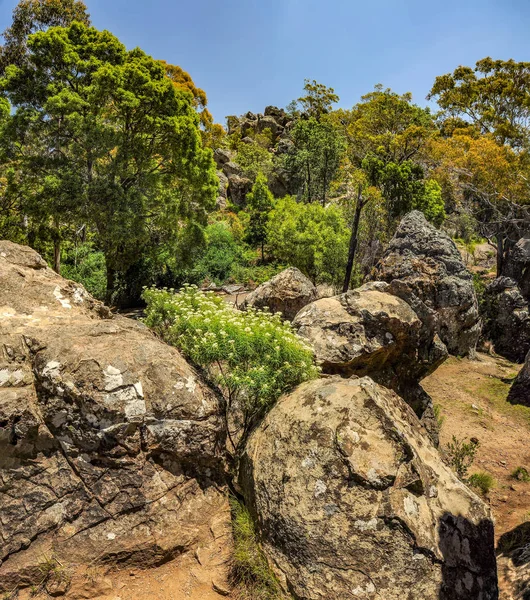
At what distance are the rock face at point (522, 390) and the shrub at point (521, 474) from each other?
3.53 metres

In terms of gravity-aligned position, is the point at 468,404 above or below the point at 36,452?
below

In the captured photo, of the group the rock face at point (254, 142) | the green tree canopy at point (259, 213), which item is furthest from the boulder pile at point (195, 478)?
the rock face at point (254, 142)

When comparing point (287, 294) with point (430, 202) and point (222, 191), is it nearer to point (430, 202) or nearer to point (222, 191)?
point (430, 202)

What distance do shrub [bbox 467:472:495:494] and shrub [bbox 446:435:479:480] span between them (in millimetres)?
153

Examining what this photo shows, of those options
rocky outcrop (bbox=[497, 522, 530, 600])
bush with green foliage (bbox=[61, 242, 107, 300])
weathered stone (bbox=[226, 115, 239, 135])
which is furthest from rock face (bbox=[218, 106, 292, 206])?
rocky outcrop (bbox=[497, 522, 530, 600])

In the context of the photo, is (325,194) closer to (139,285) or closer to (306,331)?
(139,285)

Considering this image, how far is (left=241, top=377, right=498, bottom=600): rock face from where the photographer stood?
150 inches

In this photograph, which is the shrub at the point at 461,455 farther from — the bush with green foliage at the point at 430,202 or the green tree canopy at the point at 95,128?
the bush with green foliage at the point at 430,202

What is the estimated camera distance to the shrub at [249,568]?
4.00 meters

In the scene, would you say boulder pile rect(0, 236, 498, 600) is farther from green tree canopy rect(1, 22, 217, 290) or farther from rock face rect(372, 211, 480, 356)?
rock face rect(372, 211, 480, 356)

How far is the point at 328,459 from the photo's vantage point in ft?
13.8

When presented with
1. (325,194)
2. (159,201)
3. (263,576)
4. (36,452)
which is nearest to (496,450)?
(263,576)

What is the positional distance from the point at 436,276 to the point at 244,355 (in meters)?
9.50

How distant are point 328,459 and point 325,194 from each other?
30130 millimetres
